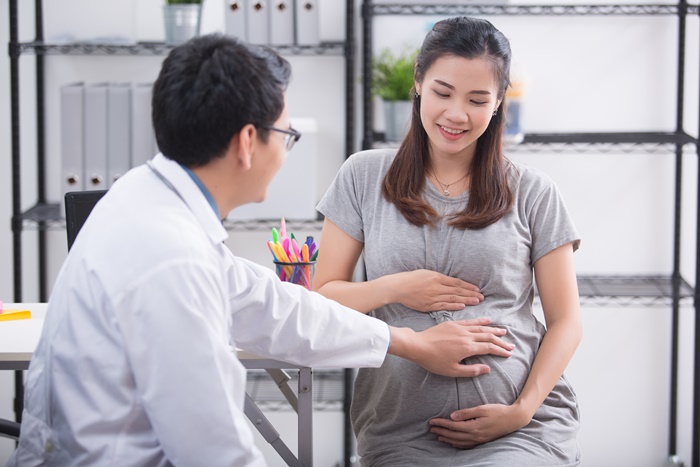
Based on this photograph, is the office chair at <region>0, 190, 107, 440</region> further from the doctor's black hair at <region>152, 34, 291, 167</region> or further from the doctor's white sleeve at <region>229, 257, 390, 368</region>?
the doctor's black hair at <region>152, 34, 291, 167</region>

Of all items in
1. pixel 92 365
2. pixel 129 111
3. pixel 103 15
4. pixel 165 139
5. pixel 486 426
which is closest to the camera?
pixel 92 365

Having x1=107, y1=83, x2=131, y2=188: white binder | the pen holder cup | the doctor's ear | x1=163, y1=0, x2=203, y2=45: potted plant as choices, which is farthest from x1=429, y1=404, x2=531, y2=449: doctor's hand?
x1=163, y1=0, x2=203, y2=45: potted plant

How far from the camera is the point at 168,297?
112 centimetres

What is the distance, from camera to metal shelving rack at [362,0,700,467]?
2818mm

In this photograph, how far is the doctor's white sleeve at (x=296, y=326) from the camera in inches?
60.7

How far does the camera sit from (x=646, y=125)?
303 cm

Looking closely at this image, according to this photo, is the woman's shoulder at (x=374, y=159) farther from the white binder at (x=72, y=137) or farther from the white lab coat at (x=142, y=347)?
the white binder at (x=72, y=137)

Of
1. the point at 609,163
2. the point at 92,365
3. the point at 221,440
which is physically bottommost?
the point at 221,440

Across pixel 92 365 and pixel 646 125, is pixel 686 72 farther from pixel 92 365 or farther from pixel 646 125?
pixel 92 365

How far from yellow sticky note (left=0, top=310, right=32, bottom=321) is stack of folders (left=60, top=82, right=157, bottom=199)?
29.8 inches

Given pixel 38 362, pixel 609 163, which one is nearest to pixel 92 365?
pixel 38 362

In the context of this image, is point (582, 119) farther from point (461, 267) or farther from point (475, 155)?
point (461, 267)

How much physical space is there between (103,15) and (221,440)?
213 centimetres

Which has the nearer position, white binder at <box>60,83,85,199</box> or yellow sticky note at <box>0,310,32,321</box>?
yellow sticky note at <box>0,310,32,321</box>
